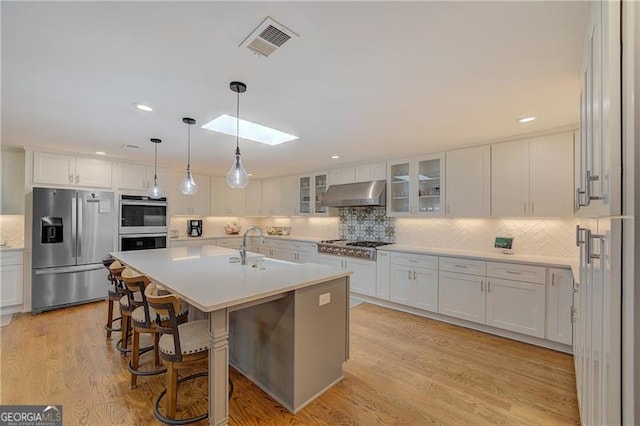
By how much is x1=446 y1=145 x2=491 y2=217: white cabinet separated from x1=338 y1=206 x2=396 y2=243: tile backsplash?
1.20m

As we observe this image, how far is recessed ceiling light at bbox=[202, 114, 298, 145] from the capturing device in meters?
3.00

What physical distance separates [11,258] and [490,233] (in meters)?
6.66

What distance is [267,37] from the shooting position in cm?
148

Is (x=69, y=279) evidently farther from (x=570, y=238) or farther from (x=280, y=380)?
(x=570, y=238)

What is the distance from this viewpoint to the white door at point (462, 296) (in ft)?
11.0

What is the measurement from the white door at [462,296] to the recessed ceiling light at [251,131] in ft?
8.92

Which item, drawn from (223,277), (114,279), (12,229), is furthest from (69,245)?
(223,277)

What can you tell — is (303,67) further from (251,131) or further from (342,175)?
(342,175)

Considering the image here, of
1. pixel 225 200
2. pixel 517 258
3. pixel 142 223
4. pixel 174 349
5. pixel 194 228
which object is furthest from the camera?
pixel 225 200

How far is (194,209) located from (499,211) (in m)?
5.63

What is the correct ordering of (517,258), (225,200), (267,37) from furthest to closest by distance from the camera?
(225,200), (517,258), (267,37)

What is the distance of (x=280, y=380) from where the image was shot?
2068mm

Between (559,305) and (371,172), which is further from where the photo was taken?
(371,172)

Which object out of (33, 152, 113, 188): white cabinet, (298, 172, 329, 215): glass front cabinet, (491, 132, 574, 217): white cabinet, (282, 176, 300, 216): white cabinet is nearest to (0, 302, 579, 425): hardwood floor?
(491, 132, 574, 217): white cabinet
